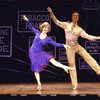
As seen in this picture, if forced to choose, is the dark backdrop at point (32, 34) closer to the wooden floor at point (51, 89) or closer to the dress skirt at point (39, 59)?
the wooden floor at point (51, 89)

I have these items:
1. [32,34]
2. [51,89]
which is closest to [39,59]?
[51,89]

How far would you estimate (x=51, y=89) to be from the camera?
7715 mm

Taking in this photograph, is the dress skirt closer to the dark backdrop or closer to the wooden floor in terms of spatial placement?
the wooden floor

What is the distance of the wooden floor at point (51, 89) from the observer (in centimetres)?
715

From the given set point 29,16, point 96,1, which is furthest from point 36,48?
point 96,1

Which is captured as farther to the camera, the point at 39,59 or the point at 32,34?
the point at 32,34

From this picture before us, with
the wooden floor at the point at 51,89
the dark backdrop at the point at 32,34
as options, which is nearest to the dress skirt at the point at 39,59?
the wooden floor at the point at 51,89

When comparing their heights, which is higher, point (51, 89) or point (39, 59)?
point (39, 59)

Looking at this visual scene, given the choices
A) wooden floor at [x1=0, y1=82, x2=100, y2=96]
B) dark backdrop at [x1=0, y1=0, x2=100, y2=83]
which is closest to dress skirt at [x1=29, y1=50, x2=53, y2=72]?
wooden floor at [x1=0, y1=82, x2=100, y2=96]

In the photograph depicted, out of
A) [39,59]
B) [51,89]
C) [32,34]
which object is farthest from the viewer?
[32,34]

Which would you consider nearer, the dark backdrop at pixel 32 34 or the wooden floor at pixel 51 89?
the wooden floor at pixel 51 89

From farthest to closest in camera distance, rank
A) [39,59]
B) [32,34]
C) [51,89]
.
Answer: [32,34] → [51,89] → [39,59]

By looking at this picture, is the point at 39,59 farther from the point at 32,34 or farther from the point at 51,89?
the point at 32,34
